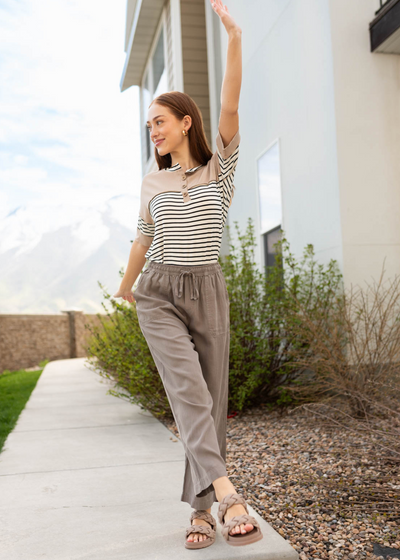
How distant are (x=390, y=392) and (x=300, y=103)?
298cm

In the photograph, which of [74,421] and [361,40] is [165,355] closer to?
[74,421]

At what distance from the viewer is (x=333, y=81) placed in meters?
4.68

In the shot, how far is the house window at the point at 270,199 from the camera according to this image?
19.4ft

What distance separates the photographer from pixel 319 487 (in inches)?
108

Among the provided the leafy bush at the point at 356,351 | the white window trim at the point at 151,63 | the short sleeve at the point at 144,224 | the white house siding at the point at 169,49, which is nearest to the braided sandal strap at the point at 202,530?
the short sleeve at the point at 144,224

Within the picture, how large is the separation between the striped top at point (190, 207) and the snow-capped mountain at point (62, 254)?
5064cm

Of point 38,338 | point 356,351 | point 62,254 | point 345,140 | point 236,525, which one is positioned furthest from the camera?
point 62,254

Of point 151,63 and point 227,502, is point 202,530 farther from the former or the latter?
point 151,63

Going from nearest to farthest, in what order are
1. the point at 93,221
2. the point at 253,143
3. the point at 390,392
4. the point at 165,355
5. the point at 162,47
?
the point at 165,355
the point at 390,392
the point at 253,143
the point at 162,47
the point at 93,221

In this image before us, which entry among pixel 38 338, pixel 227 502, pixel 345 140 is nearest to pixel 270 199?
pixel 345 140

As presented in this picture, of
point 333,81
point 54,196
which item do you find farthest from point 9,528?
point 54,196

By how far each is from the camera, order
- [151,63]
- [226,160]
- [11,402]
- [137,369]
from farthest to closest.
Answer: [151,63], [11,402], [137,369], [226,160]

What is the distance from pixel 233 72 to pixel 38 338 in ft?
49.8

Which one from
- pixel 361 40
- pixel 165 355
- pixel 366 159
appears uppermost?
pixel 361 40
